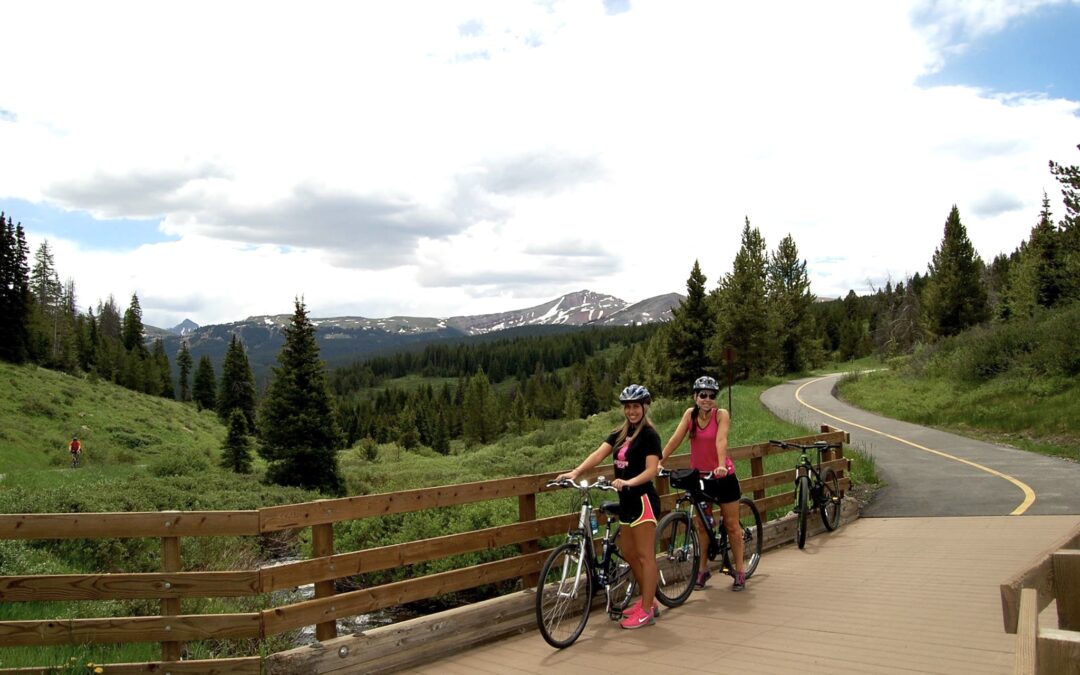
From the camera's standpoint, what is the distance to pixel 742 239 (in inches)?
2231

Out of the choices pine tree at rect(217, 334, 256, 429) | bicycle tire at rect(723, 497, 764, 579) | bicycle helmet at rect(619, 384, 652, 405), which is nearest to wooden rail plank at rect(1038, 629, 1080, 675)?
bicycle helmet at rect(619, 384, 652, 405)

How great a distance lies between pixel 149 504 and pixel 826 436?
841 inches

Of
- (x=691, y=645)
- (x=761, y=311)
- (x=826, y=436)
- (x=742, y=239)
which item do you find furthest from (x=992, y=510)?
(x=742, y=239)

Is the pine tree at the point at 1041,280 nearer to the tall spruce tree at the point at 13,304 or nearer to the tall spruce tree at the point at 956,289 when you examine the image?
the tall spruce tree at the point at 956,289

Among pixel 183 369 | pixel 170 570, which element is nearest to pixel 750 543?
pixel 170 570

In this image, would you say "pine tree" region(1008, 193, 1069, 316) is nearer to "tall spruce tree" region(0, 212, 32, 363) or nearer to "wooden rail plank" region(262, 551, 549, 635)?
"wooden rail plank" region(262, 551, 549, 635)

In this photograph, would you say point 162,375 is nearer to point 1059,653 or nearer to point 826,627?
point 826,627

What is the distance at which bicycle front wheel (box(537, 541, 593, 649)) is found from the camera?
21.2 feet

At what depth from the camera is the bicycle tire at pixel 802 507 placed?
10.6 meters

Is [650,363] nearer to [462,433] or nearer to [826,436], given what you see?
[826,436]

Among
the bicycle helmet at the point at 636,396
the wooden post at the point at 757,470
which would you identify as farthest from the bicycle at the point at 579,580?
the wooden post at the point at 757,470

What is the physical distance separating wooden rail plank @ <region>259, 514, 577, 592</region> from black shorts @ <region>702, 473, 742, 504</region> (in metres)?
1.66

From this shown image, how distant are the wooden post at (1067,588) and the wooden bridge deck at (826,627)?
12.6 feet

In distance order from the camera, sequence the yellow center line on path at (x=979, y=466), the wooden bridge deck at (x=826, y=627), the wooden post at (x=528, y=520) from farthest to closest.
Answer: the yellow center line on path at (x=979, y=466) → the wooden post at (x=528, y=520) → the wooden bridge deck at (x=826, y=627)
